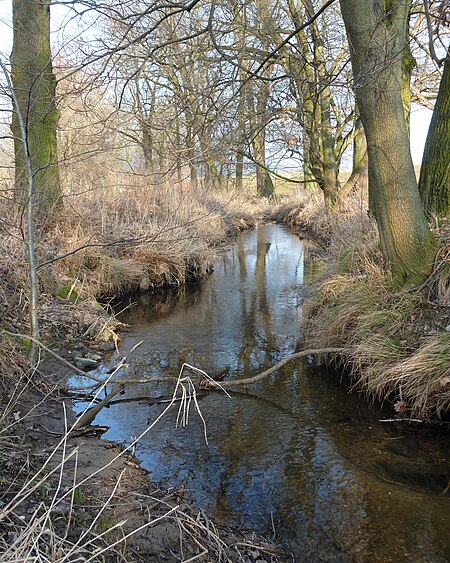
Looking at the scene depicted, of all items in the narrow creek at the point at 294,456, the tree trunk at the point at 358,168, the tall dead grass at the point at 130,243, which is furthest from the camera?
the tree trunk at the point at 358,168

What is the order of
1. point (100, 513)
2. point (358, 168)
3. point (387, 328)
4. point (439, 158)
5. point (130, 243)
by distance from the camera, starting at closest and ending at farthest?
1. point (100, 513)
2. point (387, 328)
3. point (439, 158)
4. point (130, 243)
5. point (358, 168)

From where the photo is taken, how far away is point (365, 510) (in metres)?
3.46

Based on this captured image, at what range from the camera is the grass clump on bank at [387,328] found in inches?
182

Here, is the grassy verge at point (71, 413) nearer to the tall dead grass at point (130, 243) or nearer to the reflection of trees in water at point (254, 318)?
the tall dead grass at point (130, 243)

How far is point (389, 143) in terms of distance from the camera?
5.59m

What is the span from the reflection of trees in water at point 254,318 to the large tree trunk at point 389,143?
2065 mm

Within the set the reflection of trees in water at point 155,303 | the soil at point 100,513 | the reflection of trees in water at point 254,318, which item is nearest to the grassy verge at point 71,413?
the soil at point 100,513

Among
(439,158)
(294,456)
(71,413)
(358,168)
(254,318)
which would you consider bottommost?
(294,456)

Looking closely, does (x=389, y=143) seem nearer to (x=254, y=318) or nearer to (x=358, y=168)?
(x=254, y=318)

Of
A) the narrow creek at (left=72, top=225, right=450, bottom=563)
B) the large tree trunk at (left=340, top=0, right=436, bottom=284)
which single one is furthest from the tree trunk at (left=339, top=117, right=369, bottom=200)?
the large tree trunk at (left=340, top=0, right=436, bottom=284)

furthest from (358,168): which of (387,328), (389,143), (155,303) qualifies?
(387,328)

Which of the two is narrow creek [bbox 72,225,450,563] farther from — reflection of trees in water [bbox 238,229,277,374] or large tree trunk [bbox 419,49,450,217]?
large tree trunk [bbox 419,49,450,217]

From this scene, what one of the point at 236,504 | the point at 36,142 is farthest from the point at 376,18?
the point at 36,142

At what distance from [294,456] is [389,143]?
11.2 ft
